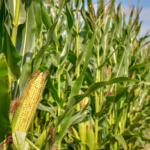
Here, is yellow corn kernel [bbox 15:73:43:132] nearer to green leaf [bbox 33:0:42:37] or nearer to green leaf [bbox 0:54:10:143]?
green leaf [bbox 0:54:10:143]

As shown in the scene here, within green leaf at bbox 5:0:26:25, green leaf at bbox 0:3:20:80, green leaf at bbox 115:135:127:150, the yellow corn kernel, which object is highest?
green leaf at bbox 5:0:26:25

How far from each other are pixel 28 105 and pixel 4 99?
0.08 m

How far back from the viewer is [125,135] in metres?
1.38

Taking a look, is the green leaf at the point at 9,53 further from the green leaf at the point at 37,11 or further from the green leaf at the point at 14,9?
the green leaf at the point at 37,11

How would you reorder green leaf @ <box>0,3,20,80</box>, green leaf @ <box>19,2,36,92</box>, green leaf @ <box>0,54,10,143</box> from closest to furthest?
green leaf @ <box>0,54,10,143</box>, green leaf @ <box>0,3,20,80</box>, green leaf @ <box>19,2,36,92</box>

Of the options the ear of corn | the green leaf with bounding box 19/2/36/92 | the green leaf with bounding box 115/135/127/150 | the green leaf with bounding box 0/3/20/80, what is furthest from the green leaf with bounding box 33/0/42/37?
the green leaf with bounding box 115/135/127/150

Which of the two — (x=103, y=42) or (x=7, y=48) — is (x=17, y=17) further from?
(x=103, y=42)

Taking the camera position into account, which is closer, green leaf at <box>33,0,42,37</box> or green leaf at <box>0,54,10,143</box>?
green leaf at <box>0,54,10,143</box>

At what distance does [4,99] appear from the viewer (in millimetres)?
530

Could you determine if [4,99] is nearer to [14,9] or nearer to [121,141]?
[14,9]

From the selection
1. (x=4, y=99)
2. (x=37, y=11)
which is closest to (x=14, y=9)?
(x=37, y=11)

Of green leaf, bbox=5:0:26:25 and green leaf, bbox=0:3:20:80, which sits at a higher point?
green leaf, bbox=5:0:26:25

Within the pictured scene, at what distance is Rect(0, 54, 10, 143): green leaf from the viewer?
19.3 inches

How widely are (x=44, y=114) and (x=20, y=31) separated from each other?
0.94 meters
